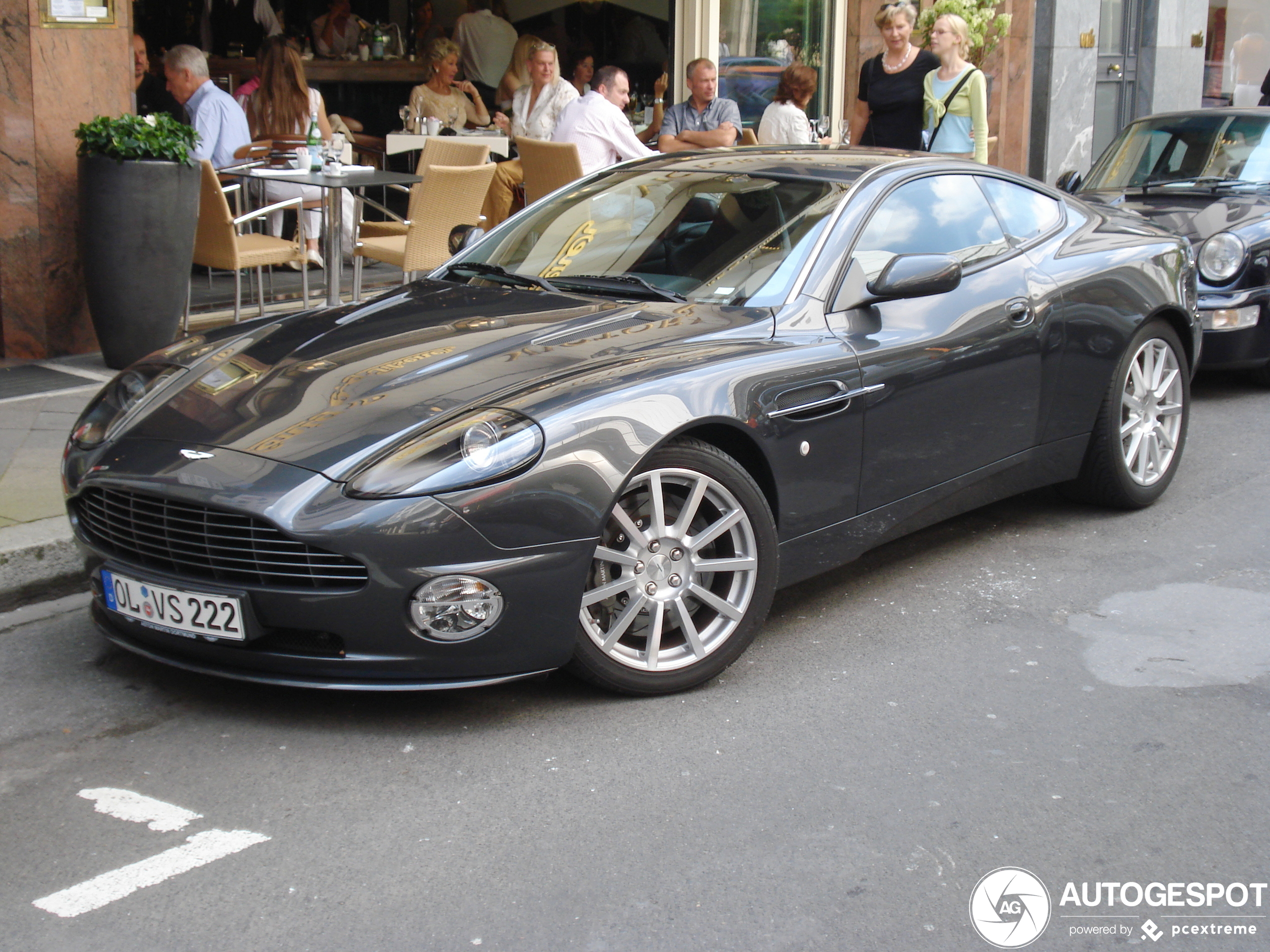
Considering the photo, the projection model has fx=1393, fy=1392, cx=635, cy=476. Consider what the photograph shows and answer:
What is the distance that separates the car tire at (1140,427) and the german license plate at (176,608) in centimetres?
333

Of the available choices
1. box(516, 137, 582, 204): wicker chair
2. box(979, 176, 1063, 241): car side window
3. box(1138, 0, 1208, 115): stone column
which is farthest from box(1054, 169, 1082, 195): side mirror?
box(1138, 0, 1208, 115): stone column

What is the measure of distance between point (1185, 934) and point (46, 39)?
284 inches

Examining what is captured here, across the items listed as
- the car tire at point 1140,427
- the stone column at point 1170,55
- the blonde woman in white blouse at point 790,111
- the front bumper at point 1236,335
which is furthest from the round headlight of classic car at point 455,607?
the stone column at point 1170,55

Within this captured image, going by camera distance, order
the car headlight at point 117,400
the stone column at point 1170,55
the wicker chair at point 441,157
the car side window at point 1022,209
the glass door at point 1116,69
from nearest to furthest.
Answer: the car headlight at point 117,400 → the car side window at point 1022,209 → the wicker chair at point 441,157 → the glass door at point 1116,69 → the stone column at point 1170,55

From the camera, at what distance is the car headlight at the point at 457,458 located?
3285mm

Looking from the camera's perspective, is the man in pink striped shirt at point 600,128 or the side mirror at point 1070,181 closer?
the side mirror at point 1070,181

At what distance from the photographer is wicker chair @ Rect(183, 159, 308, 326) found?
25.8ft

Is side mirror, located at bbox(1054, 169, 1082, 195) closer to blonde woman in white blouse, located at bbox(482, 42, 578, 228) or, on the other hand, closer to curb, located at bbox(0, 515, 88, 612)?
blonde woman in white blouse, located at bbox(482, 42, 578, 228)

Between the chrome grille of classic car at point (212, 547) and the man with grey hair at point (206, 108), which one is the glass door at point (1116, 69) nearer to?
the man with grey hair at point (206, 108)

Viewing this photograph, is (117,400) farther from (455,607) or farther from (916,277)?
(916,277)

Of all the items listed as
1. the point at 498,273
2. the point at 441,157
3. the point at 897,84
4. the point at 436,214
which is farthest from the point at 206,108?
the point at 498,273

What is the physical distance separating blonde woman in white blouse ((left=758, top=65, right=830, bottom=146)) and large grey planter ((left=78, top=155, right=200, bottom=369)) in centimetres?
545

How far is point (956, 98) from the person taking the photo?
9039mm

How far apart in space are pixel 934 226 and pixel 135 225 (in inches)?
175
